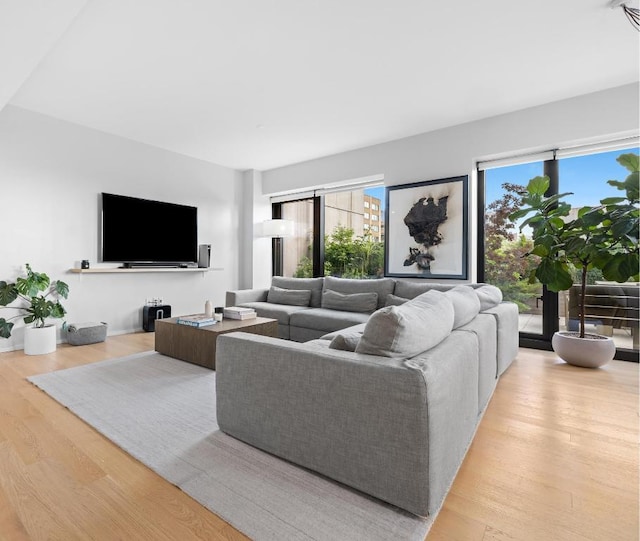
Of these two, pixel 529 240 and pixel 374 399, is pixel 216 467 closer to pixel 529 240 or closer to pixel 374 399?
pixel 374 399

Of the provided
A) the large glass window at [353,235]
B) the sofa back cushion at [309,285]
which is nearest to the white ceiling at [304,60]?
the large glass window at [353,235]

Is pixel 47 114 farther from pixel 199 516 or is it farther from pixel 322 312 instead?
pixel 199 516

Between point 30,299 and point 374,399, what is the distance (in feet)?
13.5

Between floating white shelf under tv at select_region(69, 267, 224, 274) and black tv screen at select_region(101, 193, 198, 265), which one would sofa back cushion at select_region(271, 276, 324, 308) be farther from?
black tv screen at select_region(101, 193, 198, 265)

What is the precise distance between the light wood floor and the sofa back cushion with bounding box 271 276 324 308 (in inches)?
102

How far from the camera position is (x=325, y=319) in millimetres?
3744

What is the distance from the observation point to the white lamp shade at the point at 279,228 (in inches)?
221

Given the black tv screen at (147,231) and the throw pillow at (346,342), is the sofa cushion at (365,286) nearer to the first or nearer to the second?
the black tv screen at (147,231)

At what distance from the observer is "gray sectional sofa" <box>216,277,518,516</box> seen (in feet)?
4.10

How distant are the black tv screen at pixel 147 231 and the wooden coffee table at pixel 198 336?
1585 mm

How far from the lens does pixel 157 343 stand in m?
3.51

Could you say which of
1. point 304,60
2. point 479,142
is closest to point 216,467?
point 304,60

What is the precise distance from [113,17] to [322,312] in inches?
118

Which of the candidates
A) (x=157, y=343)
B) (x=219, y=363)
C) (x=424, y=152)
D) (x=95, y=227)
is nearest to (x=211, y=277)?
(x=95, y=227)
